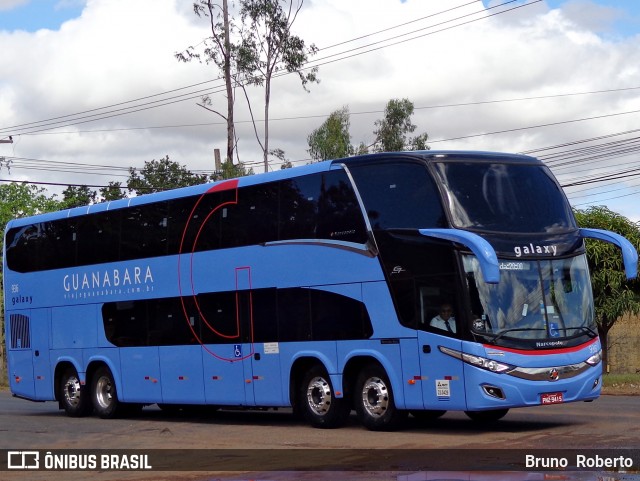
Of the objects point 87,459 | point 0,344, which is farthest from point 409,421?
point 0,344

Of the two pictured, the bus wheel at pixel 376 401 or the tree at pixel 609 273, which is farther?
the tree at pixel 609 273

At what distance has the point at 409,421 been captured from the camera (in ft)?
63.1

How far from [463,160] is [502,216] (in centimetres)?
101

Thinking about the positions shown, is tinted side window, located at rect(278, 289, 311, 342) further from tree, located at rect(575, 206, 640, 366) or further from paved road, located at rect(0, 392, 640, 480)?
tree, located at rect(575, 206, 640, 366)

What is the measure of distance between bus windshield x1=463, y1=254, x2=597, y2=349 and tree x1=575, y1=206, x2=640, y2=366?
14.4 m

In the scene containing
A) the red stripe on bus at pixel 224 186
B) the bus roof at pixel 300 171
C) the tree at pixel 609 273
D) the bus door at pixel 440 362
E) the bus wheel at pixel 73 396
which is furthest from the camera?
the tree at pixel 609 273

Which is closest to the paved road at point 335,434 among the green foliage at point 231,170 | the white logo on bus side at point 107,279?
the white logo on bus side at point 107,279

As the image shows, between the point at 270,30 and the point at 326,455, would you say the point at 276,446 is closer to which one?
the point at 326,455

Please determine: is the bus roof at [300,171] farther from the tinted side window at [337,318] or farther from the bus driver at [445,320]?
the bus driver at [445,320]

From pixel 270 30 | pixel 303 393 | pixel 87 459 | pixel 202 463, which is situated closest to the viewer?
pixel 202 463

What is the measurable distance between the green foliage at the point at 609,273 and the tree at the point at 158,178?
30.7 metres

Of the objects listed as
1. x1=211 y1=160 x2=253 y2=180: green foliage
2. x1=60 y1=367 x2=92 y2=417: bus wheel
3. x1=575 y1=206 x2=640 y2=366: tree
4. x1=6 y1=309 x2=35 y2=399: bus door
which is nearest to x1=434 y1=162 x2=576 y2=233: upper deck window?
x1=60 y1=367 x2=92 y2=417: bus wheel

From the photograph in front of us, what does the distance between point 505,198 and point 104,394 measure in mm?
10487

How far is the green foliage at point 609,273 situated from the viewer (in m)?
31.3
